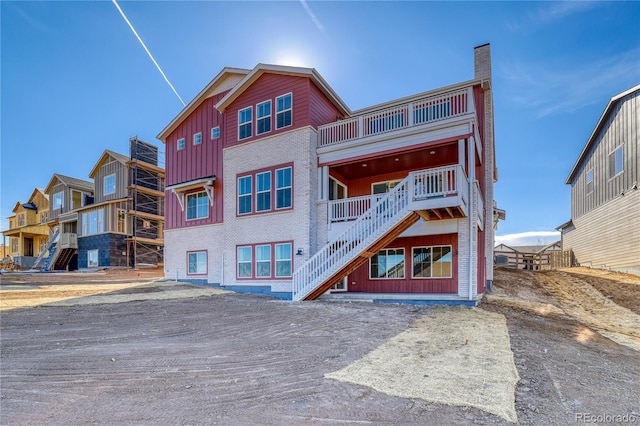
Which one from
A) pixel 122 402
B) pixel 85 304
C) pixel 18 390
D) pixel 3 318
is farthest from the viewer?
pixel 85 304

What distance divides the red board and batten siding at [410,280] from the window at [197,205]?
800cm

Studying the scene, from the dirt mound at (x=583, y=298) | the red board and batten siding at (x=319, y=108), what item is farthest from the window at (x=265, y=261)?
the dirt mound at (x=583, y=298)

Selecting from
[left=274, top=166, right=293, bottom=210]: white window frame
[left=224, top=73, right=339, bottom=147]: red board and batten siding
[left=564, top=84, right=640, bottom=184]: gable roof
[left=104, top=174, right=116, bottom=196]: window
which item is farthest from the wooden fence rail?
[left=104, top=174, right=116, bottom=196]: window

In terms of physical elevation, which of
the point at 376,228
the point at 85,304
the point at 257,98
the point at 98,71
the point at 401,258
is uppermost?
the point at 98,71

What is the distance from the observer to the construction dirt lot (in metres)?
3.61

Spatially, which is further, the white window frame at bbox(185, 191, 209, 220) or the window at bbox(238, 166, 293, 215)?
the white window frame at bbox(185, 191, 209, 220)

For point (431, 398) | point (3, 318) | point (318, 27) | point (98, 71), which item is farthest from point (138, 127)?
point (431, 398)

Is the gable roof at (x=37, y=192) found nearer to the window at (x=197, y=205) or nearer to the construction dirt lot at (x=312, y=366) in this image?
the window at (x=197, y=205)

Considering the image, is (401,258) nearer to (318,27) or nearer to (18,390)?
(318,27)

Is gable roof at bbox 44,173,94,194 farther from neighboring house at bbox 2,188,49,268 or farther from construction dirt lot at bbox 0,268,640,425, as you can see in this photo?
construction dirt lot at bbox 0,268,640,425

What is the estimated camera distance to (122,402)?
3.82m

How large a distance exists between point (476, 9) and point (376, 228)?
8.01 metres

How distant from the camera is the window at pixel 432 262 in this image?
41.8ft

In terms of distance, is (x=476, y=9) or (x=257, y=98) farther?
(x=257, y=98)
